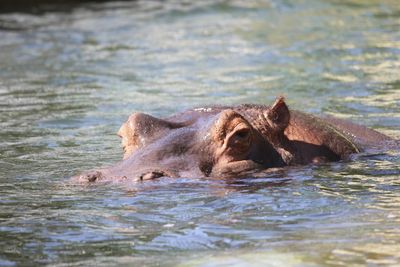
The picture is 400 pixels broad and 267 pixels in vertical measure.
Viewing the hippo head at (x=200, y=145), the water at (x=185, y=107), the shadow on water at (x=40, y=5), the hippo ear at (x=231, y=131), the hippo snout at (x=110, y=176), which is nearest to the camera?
the water at (x=185, y=107)

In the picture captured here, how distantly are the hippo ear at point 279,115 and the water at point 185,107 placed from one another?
13.2 inches

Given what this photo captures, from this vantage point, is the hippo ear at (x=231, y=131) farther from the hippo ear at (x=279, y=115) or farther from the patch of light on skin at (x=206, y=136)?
the hippo ear at (x=279, y=115)

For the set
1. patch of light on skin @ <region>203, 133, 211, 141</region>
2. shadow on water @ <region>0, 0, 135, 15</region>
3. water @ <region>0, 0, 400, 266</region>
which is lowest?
water @ <region>0, 0, 400, 266</region>

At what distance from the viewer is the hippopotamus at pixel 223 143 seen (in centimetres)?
548

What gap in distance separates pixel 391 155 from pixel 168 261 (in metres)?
2.81

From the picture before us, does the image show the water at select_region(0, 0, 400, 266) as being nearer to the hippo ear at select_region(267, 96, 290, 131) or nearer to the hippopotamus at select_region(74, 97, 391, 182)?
the hippopotamus at select_region(74, 97, 391, 182)

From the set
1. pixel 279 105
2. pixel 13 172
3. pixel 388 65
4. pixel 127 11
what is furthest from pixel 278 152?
pixel 127 11

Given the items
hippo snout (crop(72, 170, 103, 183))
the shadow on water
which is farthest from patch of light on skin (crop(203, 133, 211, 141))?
the shadow on water

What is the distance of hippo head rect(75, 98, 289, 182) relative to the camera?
17.9ft

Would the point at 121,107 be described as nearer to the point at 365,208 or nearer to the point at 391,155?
the point at 391,155

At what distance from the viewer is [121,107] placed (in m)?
9.84

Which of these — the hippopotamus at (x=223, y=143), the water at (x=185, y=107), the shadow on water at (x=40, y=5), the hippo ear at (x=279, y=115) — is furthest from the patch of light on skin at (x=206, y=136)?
the shadow on water at (x=40, y=5)

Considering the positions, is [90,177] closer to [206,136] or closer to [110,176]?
[110,176]

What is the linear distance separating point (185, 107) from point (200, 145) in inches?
152
